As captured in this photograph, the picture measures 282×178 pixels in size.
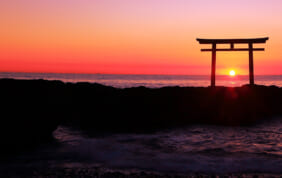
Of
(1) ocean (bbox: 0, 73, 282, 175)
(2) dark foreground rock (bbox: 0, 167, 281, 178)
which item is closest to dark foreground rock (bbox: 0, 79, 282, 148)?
(1) ocean (bbox: 0, 73, 282, 175)

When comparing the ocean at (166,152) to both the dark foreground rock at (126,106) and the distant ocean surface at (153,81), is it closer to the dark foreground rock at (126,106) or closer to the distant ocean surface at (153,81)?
the dark foreground rock at (126,106)

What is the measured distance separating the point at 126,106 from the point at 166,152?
Result: 5065 millimetres

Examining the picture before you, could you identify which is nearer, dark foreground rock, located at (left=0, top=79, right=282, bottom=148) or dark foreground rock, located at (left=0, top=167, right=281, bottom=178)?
dark foreground rock, located at (left=0, top=167, right=281, bottom=178)

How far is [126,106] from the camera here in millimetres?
12195

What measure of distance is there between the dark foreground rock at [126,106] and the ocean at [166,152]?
2.71ft

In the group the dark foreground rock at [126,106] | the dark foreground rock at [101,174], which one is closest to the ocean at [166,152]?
the dark foreground rock at [101,174]

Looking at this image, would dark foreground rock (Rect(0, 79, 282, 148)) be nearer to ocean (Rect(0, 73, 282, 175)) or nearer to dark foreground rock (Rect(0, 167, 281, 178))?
ocean (Rect(0, 73, 282, 175))

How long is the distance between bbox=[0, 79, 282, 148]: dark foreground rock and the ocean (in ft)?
2.71

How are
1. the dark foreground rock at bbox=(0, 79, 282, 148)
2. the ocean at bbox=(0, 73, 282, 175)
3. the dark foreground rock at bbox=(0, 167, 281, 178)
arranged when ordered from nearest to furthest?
the dark foreground rock at bbox=(0, 167, 281, 178) < the ocean at bbox=(0, 73, 282, 175) < the dark foreground rock at bbox=(0, 79, 282, 148)

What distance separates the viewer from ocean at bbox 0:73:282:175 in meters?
6.09

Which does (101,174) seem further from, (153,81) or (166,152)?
(153,81)

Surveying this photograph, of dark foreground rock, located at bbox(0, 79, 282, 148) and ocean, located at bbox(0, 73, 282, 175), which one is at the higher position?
dark foreground rock, located at bbox(0, 79, 282, 148)

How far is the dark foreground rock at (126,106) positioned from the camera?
7609 mm

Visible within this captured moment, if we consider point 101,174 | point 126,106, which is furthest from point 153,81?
point 101,174
